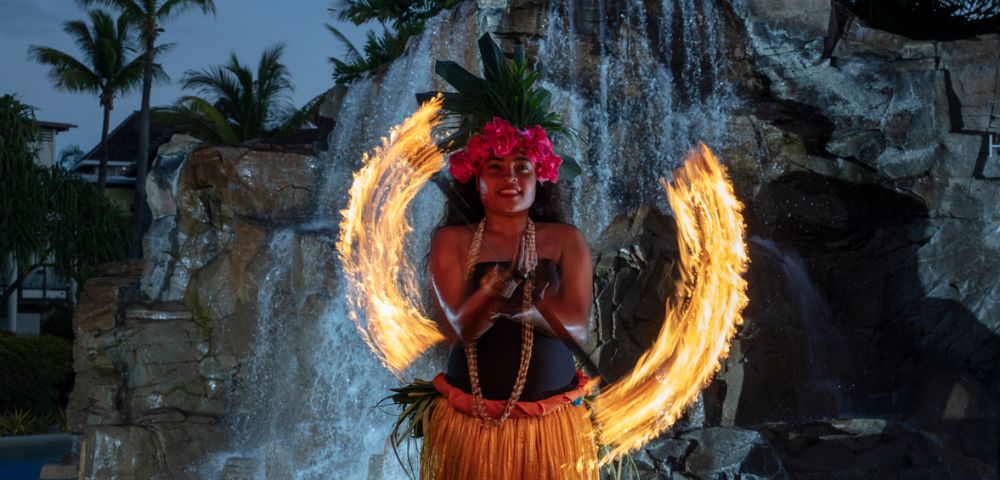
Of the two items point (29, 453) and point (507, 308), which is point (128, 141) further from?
point (507, 308)

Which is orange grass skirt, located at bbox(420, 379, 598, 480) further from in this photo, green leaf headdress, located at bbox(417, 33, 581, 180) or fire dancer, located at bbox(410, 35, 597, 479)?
green leaf headdress, located at bbox(417, 33, 581, 180)

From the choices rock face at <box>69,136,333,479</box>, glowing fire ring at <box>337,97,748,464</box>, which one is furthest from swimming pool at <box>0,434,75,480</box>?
glowing fire ring at <box>337,97,748,464</box>

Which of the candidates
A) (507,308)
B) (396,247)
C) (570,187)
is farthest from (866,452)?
(507,308)

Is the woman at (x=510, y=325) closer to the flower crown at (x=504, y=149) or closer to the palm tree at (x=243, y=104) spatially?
the flower crown at (x=504, y=149)

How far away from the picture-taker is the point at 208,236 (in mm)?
9859

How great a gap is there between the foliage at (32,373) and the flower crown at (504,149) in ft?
41.4

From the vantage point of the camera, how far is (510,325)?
3240mm

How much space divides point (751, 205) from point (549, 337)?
648 cm

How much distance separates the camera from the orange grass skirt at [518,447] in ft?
10.4

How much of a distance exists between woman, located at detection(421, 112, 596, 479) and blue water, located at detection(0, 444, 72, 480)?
8794 mm

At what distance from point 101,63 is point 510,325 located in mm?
25588

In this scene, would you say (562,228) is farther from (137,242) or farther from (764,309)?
(137,242)

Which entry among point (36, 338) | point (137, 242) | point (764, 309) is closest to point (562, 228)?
point (764, 309)

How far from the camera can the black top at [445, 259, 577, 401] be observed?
321 centimetres
